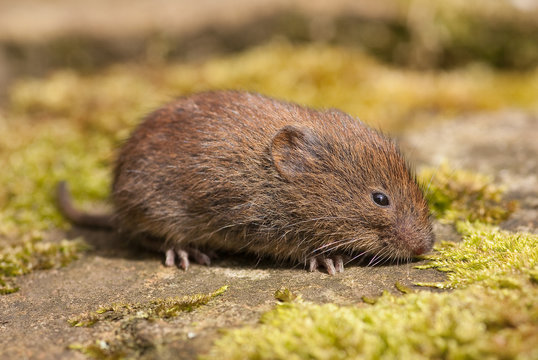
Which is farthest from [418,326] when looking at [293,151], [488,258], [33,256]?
[33,256]

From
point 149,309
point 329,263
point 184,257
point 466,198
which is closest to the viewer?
point 149,309

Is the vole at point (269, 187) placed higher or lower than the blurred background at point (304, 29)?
lower

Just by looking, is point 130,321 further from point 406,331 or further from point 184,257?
point 406,331

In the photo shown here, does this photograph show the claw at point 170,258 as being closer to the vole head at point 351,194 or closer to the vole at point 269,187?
the vole at point 269,187

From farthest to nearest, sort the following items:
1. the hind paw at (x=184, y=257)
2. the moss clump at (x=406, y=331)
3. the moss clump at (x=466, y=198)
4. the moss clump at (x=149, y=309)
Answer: the moss clump at (x=466, y=198)
the hind paw at (x=184, y=257)
the moss clump at (x=149, y=309)
the moss clump at (x=406, y=331)

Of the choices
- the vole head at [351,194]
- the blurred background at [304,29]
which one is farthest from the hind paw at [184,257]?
the blurred background at [304,29]

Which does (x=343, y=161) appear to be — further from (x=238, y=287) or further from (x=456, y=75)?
(x=456, y=75)
